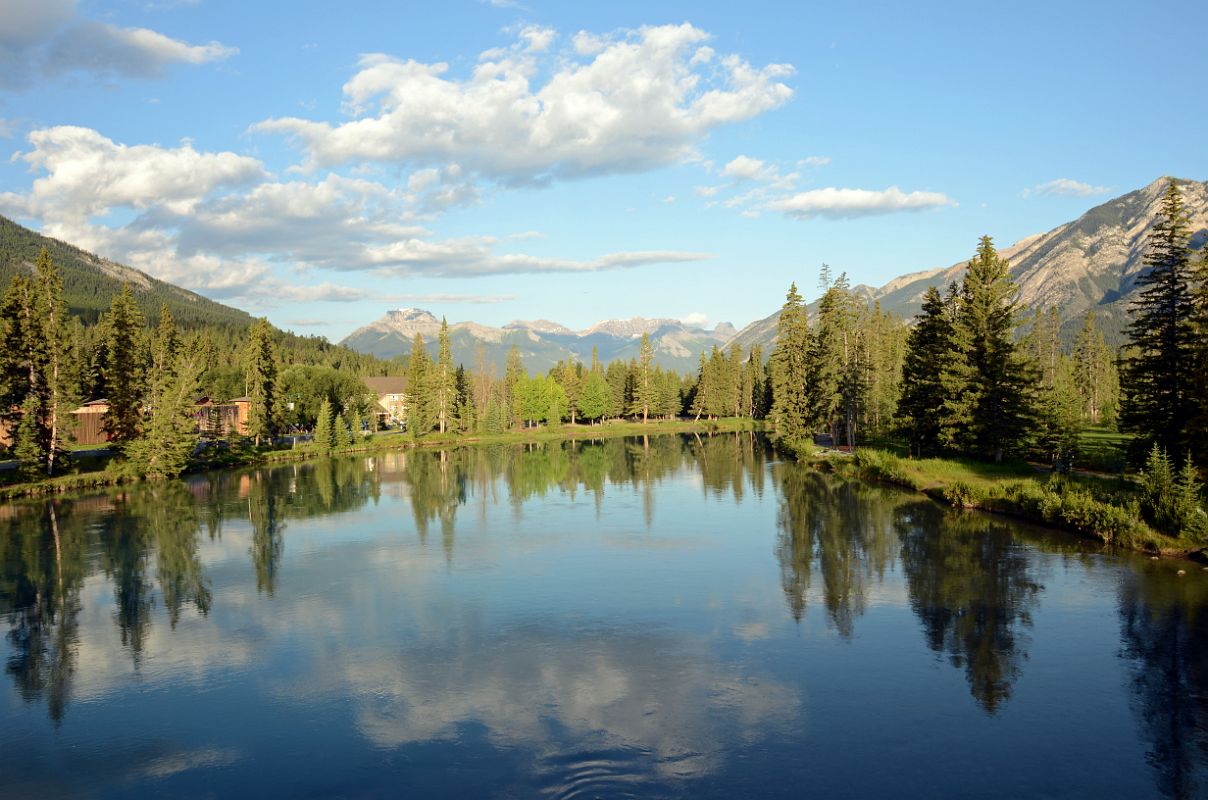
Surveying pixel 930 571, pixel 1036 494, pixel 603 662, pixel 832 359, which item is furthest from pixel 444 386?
pixel 603 662

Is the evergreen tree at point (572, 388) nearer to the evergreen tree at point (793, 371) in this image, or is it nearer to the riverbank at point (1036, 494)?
the evergreen tree at point (793, 371)

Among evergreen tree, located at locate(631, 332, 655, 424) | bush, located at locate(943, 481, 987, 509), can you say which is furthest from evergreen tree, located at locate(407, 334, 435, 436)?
bush, located at locate(943, 481, 987, 509)

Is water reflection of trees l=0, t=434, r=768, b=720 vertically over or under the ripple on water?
over

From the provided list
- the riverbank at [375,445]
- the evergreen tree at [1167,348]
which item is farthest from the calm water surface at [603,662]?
the riverbank at [375,445]

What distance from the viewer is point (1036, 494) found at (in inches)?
1528

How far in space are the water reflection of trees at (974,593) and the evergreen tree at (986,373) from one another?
443 inches

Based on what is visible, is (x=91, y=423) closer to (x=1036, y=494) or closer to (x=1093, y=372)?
(x=1036, y=494)

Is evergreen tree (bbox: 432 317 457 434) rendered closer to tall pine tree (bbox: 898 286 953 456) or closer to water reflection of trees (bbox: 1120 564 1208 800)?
tall pine tree (bbox: 898 286 953 456)

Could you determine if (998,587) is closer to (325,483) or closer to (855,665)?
(855,665)

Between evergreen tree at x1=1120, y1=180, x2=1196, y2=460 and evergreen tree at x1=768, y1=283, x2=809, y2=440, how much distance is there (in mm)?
44508

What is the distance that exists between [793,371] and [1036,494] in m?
50.3

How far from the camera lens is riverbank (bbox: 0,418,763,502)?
193 ft

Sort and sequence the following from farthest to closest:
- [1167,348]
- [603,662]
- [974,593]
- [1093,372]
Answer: [1093,372]
[1167,348]
[974,593]
[603,662]

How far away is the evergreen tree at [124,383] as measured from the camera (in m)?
67.0
